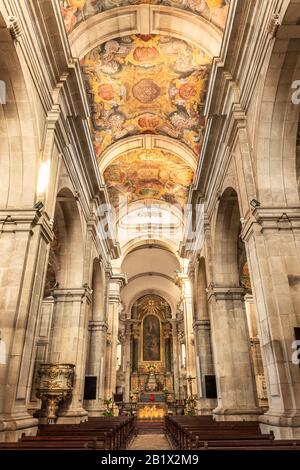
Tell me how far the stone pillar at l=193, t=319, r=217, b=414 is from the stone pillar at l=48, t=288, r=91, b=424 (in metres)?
4.98

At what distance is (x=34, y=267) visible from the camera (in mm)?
6602

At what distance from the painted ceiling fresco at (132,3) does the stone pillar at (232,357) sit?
794 cm

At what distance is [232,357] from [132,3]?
10696 millimetres

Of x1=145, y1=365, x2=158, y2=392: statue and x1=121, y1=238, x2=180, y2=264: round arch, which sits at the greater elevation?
x1=121, y1=238, x2=180, y2=264: round arch

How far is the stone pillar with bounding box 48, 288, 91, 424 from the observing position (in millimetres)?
10070

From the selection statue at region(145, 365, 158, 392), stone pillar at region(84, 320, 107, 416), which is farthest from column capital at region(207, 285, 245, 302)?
statue at region(145, 365, 158, 392)

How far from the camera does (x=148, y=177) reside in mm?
18562

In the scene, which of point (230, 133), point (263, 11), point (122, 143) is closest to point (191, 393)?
point (122, 143)

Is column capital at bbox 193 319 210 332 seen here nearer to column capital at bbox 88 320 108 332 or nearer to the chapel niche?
column capital at bbox 88 320 108 332

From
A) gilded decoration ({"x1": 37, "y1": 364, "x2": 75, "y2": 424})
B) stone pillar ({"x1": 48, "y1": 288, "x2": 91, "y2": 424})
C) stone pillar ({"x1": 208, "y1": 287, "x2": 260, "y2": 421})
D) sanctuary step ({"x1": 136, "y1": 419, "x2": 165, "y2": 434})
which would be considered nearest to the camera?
gilded decoration ({"x1": 37, "y1": 364, "x2": 75, "y2": 424})

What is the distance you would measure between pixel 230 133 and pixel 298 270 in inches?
152

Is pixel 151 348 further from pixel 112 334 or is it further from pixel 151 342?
pixel 112 334
